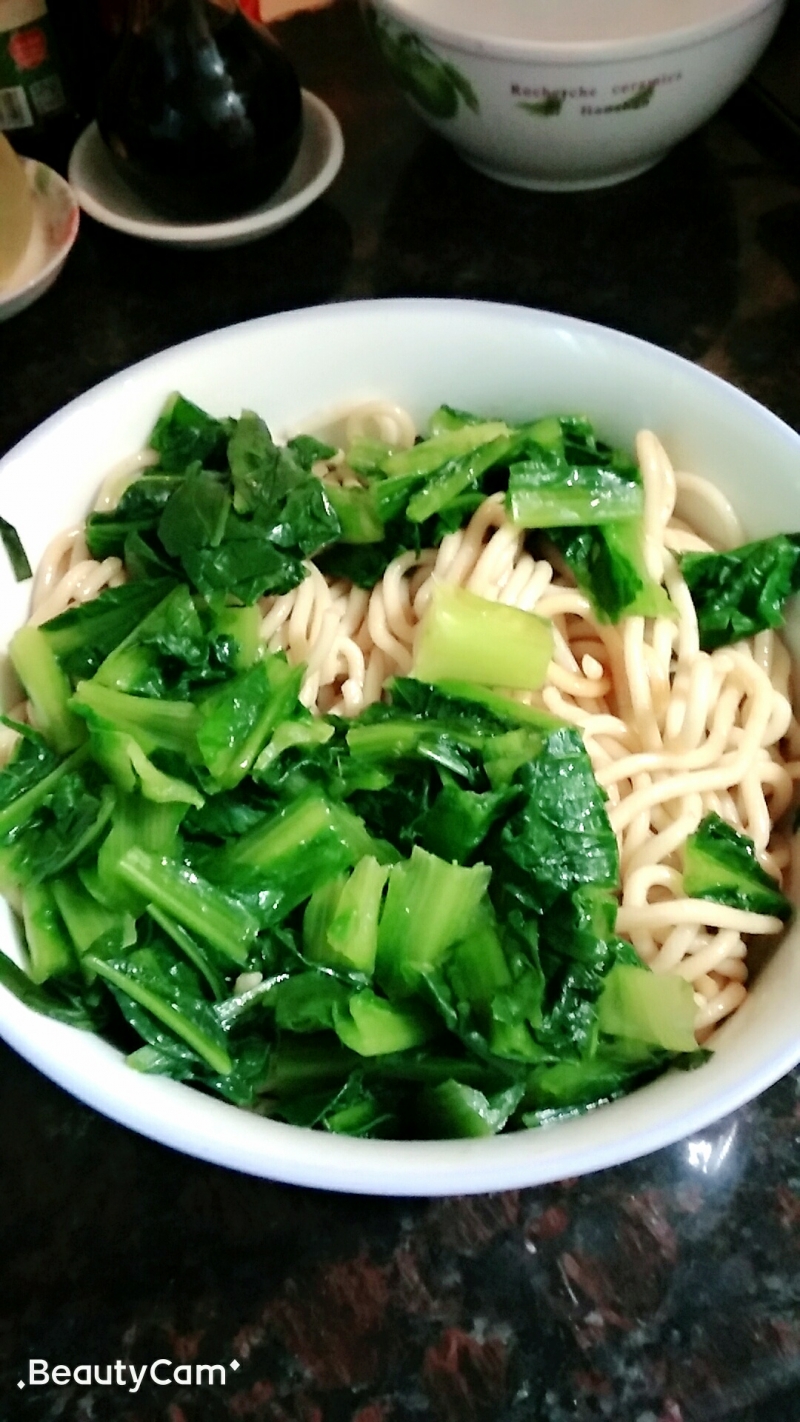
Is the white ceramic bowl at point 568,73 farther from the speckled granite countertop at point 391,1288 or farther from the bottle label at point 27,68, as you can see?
the speckled granite countertop at point 391,1288

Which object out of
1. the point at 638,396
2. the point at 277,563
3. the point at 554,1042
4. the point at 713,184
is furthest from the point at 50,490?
the point at 713,184

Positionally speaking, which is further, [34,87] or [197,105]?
[34,87]

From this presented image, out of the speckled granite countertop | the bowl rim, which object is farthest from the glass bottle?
the speckled granite countertop

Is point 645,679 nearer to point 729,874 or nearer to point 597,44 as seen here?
point 729,874

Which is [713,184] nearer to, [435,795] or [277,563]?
[277,563]

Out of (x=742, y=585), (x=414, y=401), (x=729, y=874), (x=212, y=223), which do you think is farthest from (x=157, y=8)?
(x=729, y=874)

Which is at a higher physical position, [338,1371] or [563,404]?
[563,404]
